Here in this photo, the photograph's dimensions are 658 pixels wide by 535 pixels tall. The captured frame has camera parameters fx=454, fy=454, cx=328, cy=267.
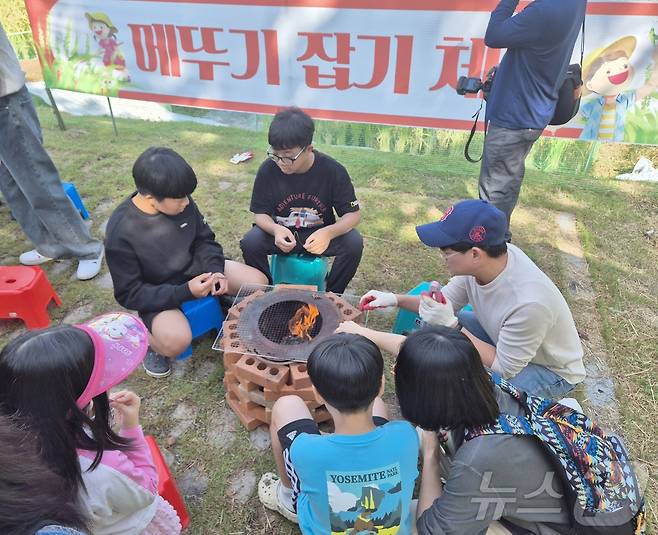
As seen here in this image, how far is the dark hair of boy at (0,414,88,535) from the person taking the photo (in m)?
0.93

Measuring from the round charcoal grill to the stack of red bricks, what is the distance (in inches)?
1.7

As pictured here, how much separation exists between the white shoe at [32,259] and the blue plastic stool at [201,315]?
1782mm

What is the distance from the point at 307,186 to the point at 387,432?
196 centimetres

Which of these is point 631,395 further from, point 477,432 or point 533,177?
point 533,177

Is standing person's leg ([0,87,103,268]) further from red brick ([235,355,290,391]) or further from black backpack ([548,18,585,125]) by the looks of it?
black backpack ([548,18,585,125])

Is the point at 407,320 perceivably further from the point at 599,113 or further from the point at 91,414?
the point at 599,113

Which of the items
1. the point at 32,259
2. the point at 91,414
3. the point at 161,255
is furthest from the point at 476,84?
the point at 32,259

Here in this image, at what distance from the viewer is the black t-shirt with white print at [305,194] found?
311 cm

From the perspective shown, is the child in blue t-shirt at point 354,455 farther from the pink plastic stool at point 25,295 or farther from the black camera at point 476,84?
the black camera at point 476,84

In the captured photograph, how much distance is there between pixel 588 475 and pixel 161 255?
2390 mm

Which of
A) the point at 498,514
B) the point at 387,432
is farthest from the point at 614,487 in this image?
the point at 387,432

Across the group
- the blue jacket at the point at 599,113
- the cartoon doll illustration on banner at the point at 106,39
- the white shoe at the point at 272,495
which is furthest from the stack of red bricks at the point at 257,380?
the cartoon doll illustration on banner at the point at 106,39

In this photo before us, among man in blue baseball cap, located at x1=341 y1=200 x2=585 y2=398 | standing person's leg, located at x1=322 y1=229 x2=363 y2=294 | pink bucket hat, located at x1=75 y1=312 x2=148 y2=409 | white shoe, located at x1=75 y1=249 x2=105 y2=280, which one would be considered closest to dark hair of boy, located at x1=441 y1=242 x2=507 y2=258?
man in blue baseball cap, located at x1=341 y1=200 x2=585 y2=398

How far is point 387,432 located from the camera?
5.09ft
